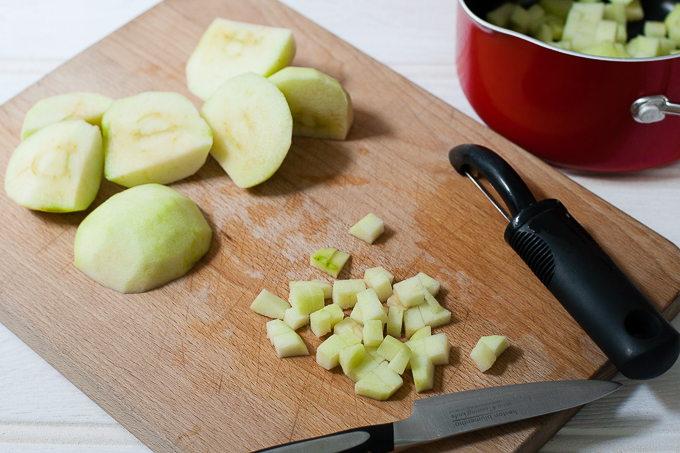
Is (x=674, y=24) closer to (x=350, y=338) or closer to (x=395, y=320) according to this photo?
(x=395, y=320)

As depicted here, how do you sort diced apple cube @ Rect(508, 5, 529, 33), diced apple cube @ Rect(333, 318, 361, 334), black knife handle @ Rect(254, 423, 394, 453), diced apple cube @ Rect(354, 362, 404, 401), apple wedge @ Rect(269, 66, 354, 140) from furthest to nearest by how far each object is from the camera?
diced apple cube @ Rect(508, 5, 529, 33) < apple wedge @ Rect(269, 66, 354, 140) < diced apple cube @ Rect(333, 318, 361, 334) < diced apple cube @ Rect(354, 362, 404, 401) < black knife handle @ Rect(254, 423, 394, 453)

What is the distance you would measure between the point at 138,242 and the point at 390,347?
2.04 feet

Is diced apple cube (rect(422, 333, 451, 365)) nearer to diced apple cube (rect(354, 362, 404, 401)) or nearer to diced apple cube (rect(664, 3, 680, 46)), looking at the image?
diced apple cube (rect(354, 362, 404, 401))

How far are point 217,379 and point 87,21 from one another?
169 cm

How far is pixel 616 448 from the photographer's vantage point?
1316mm

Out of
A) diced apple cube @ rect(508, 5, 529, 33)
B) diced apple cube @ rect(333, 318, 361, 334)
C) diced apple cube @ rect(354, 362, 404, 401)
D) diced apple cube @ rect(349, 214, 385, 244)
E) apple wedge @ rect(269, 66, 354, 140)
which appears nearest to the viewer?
diced apple cube @ rect(354, 362, 404, 401)

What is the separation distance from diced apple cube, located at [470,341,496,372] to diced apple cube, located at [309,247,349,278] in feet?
1.22

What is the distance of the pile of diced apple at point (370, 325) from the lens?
4.30ft

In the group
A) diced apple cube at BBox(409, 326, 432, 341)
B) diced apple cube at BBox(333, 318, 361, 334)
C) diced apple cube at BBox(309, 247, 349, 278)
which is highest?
diced apple cube at BBox(309, 247, 349, 278)

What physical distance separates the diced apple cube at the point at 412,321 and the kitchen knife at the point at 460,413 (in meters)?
0.19

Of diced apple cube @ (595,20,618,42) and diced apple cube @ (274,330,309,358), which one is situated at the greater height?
diced apple cube @ (595,20,618,42)

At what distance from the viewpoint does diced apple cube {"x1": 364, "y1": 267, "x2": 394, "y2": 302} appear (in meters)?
1.43

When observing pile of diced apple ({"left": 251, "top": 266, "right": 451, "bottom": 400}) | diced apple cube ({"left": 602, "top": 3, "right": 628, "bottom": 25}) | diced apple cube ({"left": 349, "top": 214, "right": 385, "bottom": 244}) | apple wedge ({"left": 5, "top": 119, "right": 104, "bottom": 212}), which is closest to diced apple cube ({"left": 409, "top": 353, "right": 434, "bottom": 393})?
pile of diced apple ({"left": 251, "top": 266, "right": 451, "bottom": 400})

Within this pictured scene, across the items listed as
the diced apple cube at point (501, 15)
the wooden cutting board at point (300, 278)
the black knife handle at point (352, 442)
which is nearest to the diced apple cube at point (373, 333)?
the wooden cutting board at point (300, 278)
